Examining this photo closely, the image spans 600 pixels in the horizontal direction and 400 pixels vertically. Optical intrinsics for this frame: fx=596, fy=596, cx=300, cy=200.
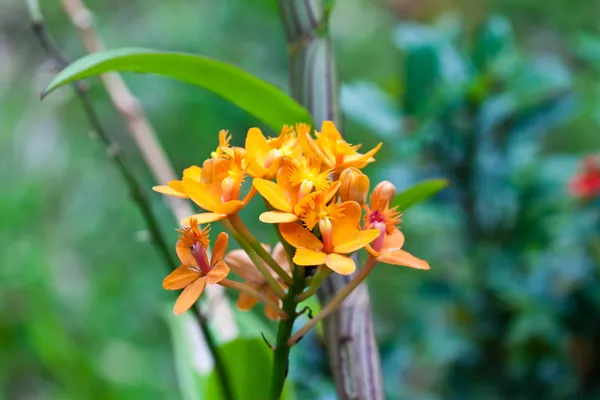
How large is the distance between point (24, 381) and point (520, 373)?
67cm

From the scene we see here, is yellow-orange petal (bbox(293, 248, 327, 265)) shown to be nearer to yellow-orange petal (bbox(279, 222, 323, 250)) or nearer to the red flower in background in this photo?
yellow-orange petal (bbox(279, 222, 323, 250))

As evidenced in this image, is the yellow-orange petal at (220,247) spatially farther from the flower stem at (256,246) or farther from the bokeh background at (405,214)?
the bokeh background at (405,214)

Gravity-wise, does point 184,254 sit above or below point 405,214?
below

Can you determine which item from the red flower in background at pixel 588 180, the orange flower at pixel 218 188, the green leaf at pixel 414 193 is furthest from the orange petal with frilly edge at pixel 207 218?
the red flower in background at pixel 588 180

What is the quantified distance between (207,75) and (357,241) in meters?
0.11

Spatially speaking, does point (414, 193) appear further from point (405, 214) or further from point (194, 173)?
point (405, 214)

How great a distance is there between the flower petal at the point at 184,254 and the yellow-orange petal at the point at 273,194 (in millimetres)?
37

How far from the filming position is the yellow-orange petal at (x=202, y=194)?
0.74 ft

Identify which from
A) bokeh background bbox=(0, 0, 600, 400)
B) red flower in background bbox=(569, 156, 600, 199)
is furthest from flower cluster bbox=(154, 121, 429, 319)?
red flower in background bbox=(569, 156, 600, 199)

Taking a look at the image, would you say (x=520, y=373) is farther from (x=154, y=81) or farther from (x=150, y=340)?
(x=154, y=81)

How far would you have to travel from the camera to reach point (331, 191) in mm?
216

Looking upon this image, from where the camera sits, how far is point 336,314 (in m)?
0.29

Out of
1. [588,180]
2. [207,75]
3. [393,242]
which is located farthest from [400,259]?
[588,180]

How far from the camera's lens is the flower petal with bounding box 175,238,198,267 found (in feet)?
0.74
